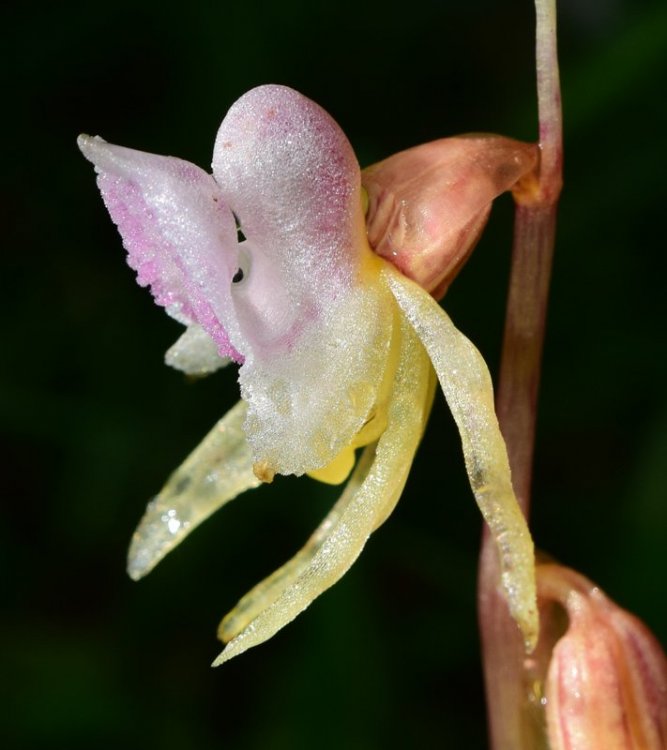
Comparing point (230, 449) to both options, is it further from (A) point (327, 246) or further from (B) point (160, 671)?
(B) point (160, 671)

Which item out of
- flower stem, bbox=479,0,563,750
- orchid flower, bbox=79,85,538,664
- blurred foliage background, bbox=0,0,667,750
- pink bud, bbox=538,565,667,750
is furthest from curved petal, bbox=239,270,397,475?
blurred foliage background, bbox=0,0,667,750

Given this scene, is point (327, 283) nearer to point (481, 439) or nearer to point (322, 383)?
point (322, 383)

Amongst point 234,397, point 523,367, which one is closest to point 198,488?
point 523,367

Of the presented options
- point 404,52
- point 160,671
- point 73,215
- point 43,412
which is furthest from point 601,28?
point 160,671

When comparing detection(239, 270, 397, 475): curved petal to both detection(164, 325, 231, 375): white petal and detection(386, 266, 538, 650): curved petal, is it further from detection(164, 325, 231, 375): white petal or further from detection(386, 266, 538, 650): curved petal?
detection(164, 325, 231, 375): white petal

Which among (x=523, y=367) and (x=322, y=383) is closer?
(x=322, y=383)

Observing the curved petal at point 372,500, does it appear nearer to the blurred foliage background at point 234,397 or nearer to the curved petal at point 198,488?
the curved petal at point 198,488
